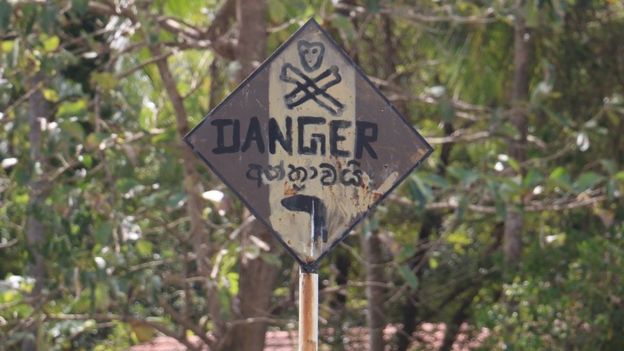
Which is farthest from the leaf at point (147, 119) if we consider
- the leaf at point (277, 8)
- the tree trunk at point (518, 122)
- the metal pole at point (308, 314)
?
the metal pole at point (308, 314)

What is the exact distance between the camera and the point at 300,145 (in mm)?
3633

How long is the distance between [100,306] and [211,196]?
82cm

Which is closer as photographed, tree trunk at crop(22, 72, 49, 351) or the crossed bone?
the crossed bone

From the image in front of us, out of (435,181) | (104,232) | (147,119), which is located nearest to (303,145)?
(104,232)

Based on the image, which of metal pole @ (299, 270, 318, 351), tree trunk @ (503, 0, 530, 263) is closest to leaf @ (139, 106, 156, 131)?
tree trunk @ (503, 0, 530, 263)

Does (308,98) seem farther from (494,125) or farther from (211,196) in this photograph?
(494,125)

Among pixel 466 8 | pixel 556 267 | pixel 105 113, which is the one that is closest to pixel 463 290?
pixel 556 267

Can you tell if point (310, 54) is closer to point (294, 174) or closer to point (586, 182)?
point (294, 174)

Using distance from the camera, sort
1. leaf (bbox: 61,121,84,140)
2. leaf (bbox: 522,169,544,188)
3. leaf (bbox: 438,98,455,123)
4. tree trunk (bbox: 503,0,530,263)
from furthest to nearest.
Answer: tree trunk (bbox: 503,0,530,263)
leaf (bbox: 438,98,455,123)
leaf (bbox: 522,169,544,188)
leaf (bbox: 61,121,84,140)

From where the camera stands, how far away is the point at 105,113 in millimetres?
8000

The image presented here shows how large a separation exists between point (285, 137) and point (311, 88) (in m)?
0.17

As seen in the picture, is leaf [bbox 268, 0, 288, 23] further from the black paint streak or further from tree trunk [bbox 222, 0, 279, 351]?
the black paint streak

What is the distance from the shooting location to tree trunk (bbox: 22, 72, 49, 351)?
21.6 feet

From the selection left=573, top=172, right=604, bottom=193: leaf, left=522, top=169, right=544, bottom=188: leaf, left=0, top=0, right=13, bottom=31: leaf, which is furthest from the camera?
left=573, top=172, right=604, bottom=193: leaf
